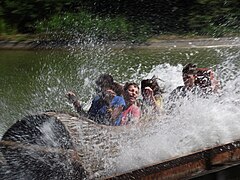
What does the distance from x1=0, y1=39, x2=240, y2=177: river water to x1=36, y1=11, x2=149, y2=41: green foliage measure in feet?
1.79

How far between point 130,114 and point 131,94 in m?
0.40

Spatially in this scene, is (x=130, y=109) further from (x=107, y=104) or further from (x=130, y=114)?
(x=107, y=104)

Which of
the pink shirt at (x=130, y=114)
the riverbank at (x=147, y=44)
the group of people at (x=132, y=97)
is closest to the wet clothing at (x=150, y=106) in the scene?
the group of people at (x=132, y=97)

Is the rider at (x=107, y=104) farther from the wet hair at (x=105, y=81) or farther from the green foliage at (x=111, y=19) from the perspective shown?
the green foliage at (x=111, y=19)

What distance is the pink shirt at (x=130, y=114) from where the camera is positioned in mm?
5617

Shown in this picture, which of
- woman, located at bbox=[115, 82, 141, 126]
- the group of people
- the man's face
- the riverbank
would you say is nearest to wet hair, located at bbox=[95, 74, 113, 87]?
the group of people

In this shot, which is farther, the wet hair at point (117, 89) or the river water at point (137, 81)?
the wet hair at point (117, 89)

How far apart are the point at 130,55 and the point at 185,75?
7.64 metres

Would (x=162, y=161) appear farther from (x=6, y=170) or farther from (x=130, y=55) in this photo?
(x=130, y=55)

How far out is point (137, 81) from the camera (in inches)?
387

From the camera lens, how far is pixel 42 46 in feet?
49.5

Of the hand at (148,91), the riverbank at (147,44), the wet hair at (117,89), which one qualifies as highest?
the wet hair at (117,89)

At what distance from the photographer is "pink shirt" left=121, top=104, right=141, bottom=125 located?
562 cm

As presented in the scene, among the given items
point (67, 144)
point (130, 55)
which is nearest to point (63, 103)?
point (67, 144)
